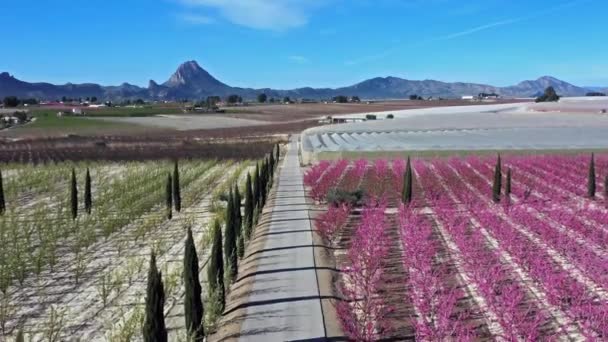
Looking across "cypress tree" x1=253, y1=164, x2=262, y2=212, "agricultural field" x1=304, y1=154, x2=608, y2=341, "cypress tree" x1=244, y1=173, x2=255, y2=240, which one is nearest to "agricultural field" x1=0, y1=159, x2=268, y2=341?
"cypress tree" x1=244, y1=173, x2=255, y2=240

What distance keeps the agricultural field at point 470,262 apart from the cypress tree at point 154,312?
8.23ft

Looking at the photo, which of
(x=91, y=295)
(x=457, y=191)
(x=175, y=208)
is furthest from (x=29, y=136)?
(x=91, y=295)

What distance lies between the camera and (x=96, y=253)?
47.1ft

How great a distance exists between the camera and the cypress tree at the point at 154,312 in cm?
715

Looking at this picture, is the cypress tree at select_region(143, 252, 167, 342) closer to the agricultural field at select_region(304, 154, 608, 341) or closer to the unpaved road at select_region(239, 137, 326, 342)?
the unpaved road at select_region(239, 137, 326, 342)

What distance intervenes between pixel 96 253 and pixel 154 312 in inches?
308

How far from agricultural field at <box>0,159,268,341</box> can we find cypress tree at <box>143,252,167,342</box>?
38.3 inches

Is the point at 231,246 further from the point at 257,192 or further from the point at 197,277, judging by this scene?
the point at 257,192

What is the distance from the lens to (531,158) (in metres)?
30.8

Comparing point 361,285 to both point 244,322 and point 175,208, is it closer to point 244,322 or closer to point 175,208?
point 244,322

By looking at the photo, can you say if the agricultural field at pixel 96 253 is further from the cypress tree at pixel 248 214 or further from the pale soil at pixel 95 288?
the cypress tree at pixel 248 214

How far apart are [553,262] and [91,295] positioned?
30.1 feet

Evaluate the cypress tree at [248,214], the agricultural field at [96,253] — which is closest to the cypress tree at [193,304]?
the agricultural field at [96,253]

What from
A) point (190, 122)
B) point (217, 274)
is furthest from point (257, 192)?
point (190, 122)
